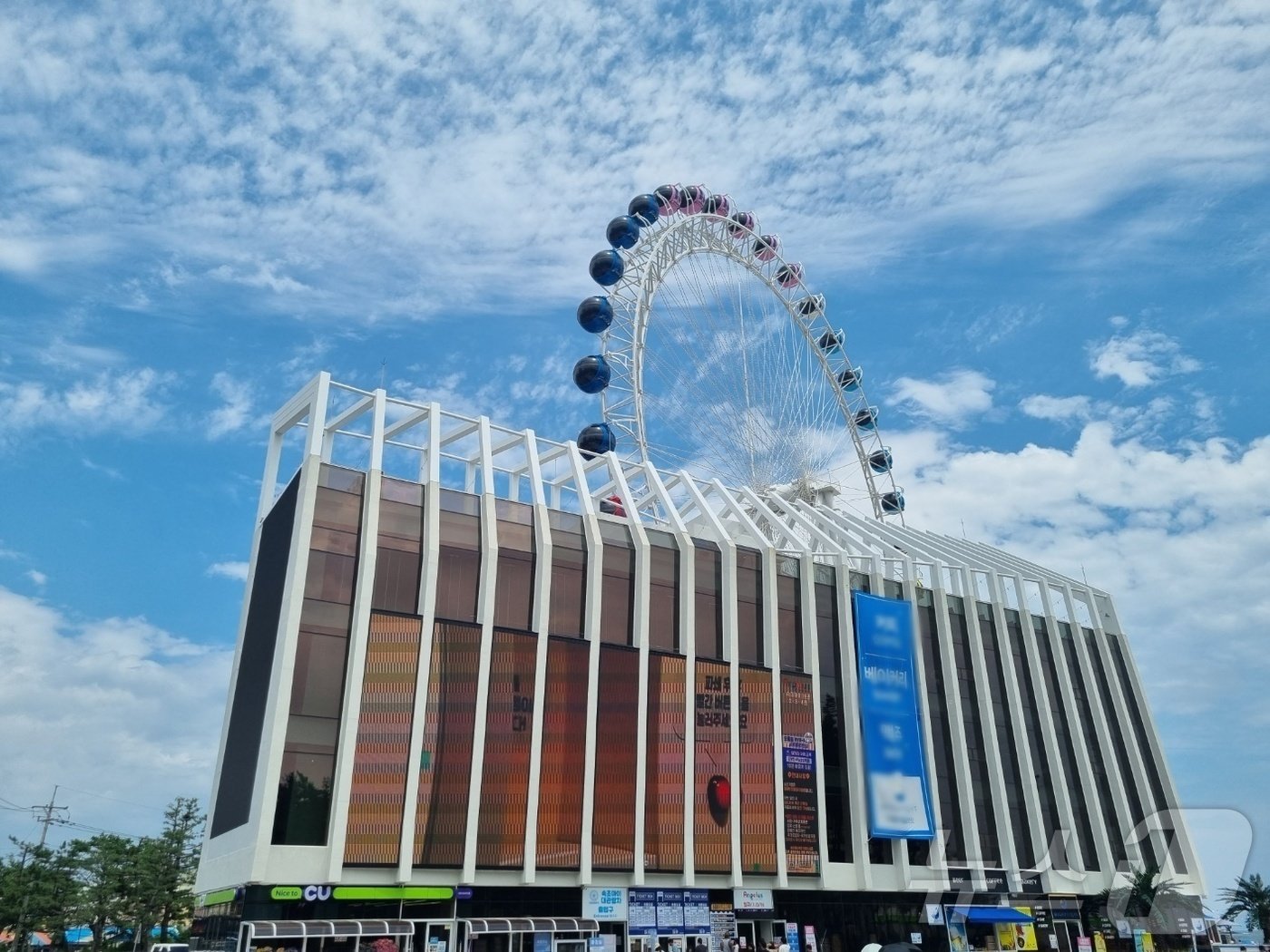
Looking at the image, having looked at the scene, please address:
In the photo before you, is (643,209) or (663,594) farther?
(643,209)

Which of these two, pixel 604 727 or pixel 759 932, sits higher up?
pixel 604 727

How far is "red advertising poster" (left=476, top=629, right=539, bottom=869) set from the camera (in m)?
34.0

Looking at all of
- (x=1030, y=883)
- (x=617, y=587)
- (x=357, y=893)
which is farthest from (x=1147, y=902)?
(x=357, y=893)

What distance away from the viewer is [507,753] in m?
35.0

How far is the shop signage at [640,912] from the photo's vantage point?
36156 mm

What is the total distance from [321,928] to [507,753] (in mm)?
8057

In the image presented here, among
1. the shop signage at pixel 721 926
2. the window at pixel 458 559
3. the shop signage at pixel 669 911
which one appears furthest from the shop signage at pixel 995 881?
the window at pixel 458 559

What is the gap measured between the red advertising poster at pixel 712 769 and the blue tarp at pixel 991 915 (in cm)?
1318

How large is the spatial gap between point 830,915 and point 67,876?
2179 inches

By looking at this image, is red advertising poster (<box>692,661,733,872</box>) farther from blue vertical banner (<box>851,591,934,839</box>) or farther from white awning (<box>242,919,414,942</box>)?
white awning (<box>242,919,414,942</box>)

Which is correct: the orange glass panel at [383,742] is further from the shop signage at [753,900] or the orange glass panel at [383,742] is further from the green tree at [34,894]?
the green tree at [34,894]

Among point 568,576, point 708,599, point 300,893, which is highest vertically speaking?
point 708,599

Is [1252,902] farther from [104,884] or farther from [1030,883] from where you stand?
[104,884]

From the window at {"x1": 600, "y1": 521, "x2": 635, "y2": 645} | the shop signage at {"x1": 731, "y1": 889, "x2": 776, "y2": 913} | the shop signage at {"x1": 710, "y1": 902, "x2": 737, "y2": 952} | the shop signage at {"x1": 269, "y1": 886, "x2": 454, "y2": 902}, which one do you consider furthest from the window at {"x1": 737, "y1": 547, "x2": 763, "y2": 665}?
the shop signage at {"x1": 269, "y1": 886, "x2": 454, "y2": 902}
